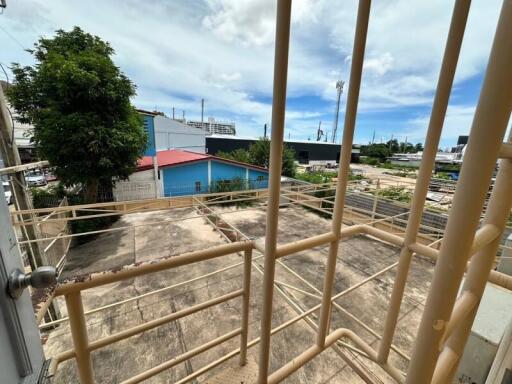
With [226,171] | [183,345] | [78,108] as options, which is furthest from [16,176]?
[226,171]

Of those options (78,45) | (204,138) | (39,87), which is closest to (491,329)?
(39,87)

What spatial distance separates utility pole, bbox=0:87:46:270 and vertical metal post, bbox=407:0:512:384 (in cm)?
322

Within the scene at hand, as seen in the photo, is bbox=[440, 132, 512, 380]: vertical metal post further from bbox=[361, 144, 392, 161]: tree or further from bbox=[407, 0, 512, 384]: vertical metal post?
bbox=[361, 144, 392, 161]: tree

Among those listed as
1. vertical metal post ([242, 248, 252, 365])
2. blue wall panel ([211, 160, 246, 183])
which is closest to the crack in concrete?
vertical metal post ([242, 248, 252, 365])

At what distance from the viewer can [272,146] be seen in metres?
0.68

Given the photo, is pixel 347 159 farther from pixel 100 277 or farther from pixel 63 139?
pixel 63 139

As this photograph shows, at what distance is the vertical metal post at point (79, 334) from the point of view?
669 mm

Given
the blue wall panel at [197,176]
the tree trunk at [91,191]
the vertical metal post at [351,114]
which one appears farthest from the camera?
the blue wall panel at [197,176]

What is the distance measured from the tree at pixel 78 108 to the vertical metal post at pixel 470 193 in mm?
6006

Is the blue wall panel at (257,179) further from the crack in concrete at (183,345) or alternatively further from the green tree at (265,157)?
the crack in concrete at (183,345)

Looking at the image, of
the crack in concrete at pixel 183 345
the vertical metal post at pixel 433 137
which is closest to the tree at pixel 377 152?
the crack in concrete at pixel 183 345

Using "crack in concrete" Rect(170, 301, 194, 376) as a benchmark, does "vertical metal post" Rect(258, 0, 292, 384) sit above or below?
above

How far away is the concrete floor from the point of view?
192 cm

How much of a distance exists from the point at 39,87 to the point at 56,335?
5.45 metres
